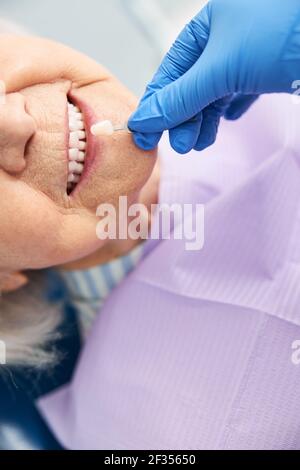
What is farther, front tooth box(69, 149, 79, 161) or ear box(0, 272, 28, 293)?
ear box(0, 272, 28, 293)

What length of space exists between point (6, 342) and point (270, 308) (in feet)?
1.67

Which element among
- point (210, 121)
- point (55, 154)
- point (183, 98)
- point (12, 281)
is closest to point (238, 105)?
point (210, 121)

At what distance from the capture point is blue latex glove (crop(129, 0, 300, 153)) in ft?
2.44

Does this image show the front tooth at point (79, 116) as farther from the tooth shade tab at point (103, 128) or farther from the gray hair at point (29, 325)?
the gray hair at point (29, 325)

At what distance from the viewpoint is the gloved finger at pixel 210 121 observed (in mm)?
927

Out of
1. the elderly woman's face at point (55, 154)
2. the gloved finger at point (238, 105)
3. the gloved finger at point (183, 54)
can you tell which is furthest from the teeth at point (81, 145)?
the gloved finger at point (238, 105)

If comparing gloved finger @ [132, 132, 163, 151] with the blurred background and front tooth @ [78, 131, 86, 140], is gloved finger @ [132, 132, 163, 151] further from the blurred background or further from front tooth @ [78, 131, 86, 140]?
the blurred background

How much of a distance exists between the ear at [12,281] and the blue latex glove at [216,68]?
39 centimetres

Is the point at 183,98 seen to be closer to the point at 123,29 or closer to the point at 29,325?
the point at 29,325

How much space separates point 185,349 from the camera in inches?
41.9

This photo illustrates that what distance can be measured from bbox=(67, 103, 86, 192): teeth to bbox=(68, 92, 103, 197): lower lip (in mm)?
12

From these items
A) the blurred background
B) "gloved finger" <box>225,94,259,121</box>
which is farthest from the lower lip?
the blurred background

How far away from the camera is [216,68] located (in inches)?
30.9
